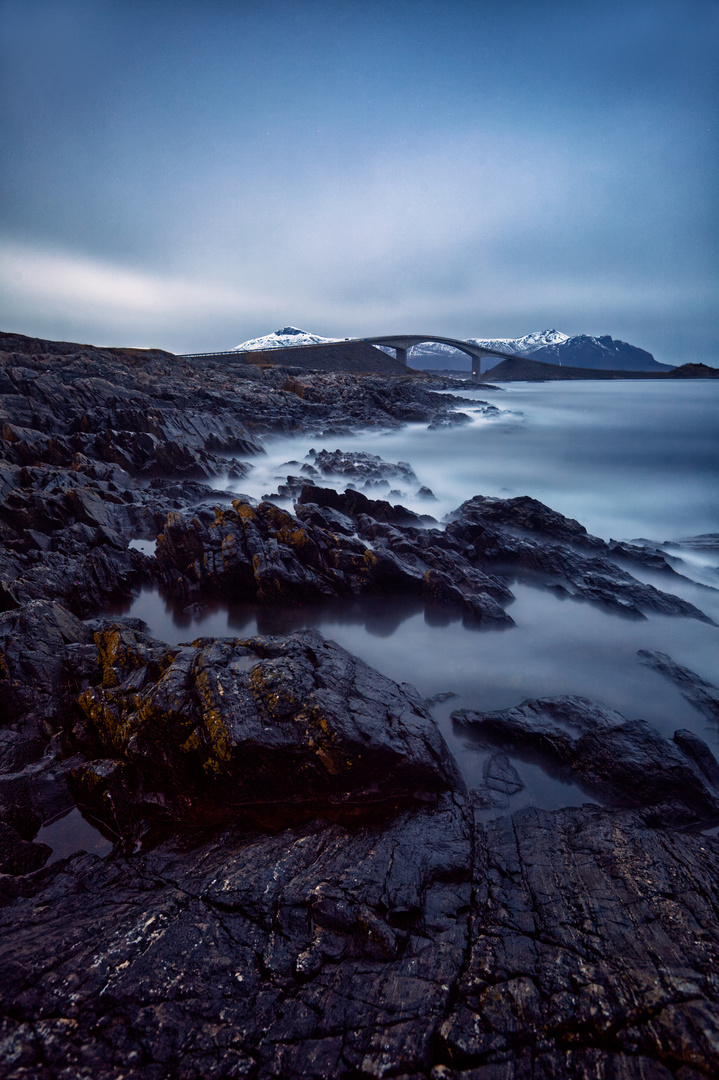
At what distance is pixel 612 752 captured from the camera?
20.3 feet

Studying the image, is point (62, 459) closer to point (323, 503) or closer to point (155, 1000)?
point (323, 503)

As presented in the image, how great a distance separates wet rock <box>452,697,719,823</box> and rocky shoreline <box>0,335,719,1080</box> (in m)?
0.03

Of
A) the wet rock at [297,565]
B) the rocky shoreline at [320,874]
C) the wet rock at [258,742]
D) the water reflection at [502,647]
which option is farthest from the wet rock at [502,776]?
the wet rock at [297,565]

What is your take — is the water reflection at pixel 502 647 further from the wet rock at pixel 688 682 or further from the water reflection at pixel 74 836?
the water reflection at pixel 74 836

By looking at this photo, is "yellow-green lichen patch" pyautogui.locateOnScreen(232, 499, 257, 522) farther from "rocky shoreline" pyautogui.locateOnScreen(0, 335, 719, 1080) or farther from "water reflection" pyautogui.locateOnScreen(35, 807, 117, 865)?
"water reflection" pyautogui.locateOnScreen(35, 807, 117, 865)

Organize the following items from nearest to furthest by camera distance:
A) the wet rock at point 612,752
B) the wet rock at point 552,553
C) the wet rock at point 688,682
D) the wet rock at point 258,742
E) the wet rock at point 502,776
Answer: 1. the wet rock at point 258,742
2. the wet rock at point 612,752
3. the wet rock at point 502,776
4. the wet rock at point 688,682
5. the wet rock at point 552,553

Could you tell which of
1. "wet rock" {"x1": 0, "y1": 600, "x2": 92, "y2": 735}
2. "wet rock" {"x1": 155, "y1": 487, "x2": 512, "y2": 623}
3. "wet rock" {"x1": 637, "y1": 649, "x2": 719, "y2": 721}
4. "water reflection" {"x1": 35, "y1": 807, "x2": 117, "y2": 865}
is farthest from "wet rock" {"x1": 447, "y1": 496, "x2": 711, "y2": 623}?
"water reflection" {"x1": 35, "y1": 807, "x2": 117, "y2": 865}

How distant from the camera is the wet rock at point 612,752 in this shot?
569 centimetres

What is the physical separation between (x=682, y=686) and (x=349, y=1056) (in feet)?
27.4

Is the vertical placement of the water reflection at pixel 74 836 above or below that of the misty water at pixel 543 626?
below

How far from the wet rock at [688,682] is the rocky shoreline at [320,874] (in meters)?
0.05

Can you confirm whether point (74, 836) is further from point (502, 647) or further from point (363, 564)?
point (502, 647)

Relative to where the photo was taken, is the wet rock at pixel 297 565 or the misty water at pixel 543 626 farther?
the wet rock at pixel 297 565

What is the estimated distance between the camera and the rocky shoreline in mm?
2969
